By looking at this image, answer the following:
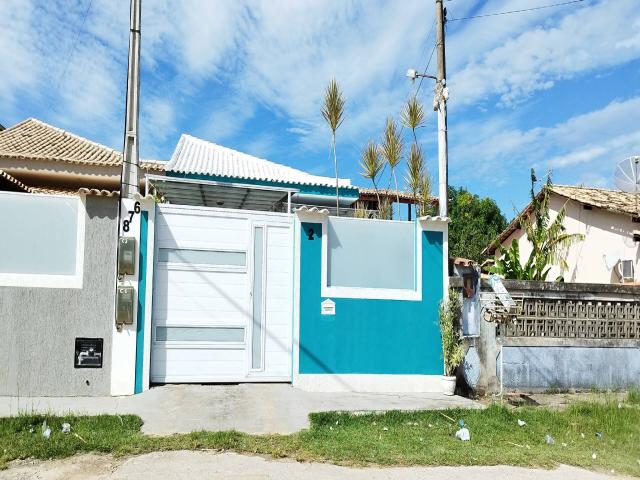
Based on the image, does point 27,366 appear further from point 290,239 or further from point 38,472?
point 290,239

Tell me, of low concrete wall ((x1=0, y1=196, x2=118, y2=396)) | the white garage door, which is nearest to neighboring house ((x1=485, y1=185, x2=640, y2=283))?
the white garage door

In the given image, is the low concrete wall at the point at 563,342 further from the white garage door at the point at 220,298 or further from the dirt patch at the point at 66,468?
the dirt patch at the point at 66,468

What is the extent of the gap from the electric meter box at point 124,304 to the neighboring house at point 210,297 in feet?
0.05

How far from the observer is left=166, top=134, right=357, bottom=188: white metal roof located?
459 inches

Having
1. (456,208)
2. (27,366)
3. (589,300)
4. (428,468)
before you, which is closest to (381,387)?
(428,468)

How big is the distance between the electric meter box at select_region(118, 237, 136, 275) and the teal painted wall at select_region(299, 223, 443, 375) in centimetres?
252

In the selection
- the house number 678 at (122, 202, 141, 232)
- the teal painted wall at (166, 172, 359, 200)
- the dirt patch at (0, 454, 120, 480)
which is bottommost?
the dirt patch at (0, 454, 120, 480)

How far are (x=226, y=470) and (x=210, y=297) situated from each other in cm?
362

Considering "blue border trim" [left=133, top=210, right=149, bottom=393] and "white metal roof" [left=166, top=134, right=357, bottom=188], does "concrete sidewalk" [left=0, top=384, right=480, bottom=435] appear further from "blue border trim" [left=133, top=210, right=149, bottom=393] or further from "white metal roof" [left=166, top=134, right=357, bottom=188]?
"white metal roof" [left=166, top=134, right=357, bottom=188]

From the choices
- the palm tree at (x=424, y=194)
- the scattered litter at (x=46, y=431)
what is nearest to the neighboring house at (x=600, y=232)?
the palm tree at (x=424, y=194)

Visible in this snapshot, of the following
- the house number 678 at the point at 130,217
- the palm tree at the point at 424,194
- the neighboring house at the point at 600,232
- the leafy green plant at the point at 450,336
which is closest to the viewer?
the house number 678 at the point at 130,217

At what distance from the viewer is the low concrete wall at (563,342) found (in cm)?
915

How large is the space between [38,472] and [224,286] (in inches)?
154

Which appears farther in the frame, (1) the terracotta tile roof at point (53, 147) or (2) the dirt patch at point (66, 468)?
(1) the terracotta tile roof at point (53, 147)
